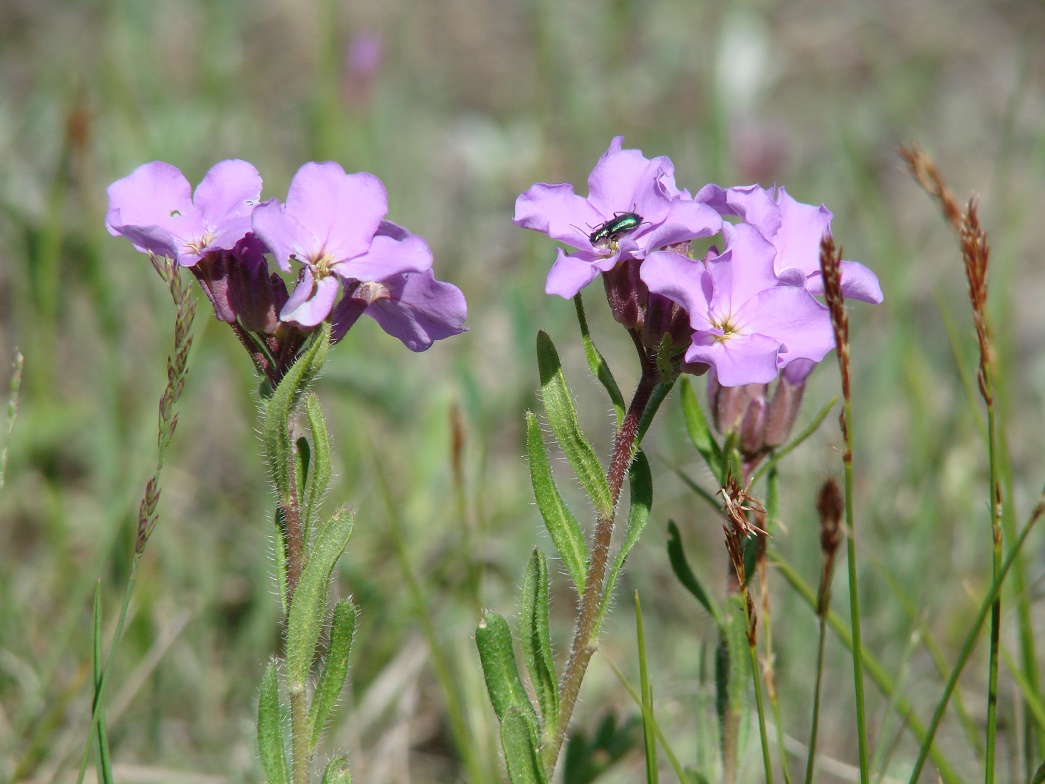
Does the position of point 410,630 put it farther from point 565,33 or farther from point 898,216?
point 565,33

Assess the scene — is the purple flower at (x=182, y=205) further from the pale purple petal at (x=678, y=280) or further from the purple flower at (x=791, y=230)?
the purple flower at (x=791, y=230)

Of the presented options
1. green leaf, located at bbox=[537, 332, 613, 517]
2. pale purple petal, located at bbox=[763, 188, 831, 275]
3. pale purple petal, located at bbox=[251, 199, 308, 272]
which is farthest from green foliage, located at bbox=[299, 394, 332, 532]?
pale purple petal, located at bbox=[763, 188, 831, 275]

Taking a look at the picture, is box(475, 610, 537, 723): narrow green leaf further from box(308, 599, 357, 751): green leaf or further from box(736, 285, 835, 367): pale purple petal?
box(736, 285, 835, 367): pale purple petal

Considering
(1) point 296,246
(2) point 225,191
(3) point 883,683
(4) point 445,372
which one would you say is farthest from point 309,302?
(4) point 445,372

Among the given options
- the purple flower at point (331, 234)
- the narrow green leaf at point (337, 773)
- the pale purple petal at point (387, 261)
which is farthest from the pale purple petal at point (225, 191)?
the narrow green leaf at point (337, 773)

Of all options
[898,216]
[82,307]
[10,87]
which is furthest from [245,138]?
[898,216]

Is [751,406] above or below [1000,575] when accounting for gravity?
above
